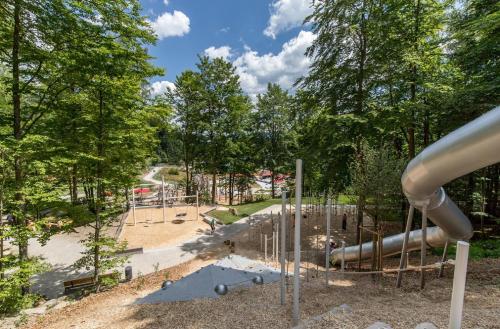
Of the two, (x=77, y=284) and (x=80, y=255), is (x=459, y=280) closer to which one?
(x=77, y=284)

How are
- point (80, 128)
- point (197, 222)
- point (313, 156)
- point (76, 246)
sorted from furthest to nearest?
point (197, 222)
point (76, 246)
point (313, 156)
point (80, 128)

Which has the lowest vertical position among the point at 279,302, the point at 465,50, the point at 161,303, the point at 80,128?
the point at 161,303

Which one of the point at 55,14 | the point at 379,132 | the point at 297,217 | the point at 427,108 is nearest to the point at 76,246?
the point at 55,14

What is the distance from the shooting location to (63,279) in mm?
13523

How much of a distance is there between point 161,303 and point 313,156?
9822 mm

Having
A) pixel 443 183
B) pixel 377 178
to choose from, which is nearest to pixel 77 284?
pixel 377 178

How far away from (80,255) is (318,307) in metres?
14.9

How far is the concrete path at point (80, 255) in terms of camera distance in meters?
13.2

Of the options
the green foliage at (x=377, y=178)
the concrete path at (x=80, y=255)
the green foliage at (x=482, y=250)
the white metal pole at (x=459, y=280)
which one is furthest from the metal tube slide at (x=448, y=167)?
the concrete path at (x=80, y=255)

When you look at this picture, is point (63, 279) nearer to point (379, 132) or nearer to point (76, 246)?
point (76, 246)

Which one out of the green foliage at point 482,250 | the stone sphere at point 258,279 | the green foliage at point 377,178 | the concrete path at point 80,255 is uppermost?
the green foliage at point 377,178

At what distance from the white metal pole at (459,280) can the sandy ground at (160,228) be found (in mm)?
16144

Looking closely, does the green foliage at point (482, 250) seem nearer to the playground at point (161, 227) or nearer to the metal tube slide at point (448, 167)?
the metal tube slide at point (448, 167)

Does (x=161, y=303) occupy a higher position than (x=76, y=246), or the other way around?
(x=161, y=303)
